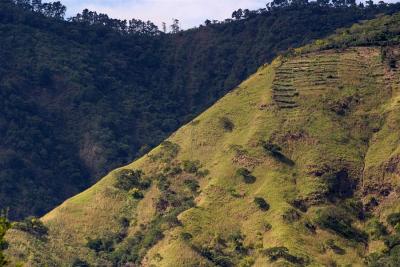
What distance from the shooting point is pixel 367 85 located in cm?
17488

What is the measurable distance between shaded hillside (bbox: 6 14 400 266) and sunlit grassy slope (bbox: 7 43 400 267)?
0.23 meters

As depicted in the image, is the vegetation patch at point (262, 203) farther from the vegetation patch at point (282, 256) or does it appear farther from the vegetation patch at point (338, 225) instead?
the vegetation patch at point (282, 256)

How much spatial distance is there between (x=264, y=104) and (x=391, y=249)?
1988 inches

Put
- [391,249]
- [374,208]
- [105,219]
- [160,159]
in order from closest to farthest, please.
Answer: [391,249] < [374,208] < [105,219] < [160,159]

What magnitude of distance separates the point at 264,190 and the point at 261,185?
2060 millimetres

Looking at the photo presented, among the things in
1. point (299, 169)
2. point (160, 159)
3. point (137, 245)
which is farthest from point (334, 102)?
point (137, 245)

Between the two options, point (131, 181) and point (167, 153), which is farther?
point (167, 153)

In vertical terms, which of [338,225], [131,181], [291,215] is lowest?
[338,225]

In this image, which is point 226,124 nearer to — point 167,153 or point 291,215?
point 167,153

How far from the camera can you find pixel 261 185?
151000mm

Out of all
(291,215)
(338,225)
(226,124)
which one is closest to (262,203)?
(291,215)

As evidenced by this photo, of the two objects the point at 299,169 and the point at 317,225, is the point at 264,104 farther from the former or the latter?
the point at 317,225

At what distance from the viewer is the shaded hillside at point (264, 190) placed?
137750 millimetres

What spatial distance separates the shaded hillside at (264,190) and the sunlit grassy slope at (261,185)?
228 millimetres
